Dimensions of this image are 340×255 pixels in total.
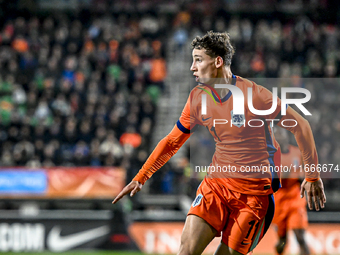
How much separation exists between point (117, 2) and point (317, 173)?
18.2 metres

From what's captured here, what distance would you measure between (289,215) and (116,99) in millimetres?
8396

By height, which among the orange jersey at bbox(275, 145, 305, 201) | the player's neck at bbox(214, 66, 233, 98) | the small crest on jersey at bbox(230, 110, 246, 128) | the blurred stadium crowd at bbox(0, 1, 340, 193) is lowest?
the orange jersey at bbox(275, 145, 305, 201)

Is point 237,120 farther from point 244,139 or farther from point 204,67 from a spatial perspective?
point 204,67

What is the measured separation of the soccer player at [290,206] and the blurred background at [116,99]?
3.48m

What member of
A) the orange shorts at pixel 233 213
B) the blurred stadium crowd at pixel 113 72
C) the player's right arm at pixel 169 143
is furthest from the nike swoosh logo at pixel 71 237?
the orange shorts at pixel 233 213

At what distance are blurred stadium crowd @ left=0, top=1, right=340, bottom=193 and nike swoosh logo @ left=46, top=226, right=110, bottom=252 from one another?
150 cm

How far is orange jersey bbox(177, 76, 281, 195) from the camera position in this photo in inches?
176

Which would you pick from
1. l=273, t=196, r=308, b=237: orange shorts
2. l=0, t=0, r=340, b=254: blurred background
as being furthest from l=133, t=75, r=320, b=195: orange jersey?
l=0, t=0, r=340, b=254: blurred background

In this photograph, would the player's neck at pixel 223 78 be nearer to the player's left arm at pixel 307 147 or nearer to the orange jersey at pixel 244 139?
the orange jersey at pixel 244 139

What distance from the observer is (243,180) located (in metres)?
4.52

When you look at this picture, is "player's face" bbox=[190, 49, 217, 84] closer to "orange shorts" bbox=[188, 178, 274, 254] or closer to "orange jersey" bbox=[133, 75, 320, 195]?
"orange jersey" bbox=[133, 75, 320, 195]

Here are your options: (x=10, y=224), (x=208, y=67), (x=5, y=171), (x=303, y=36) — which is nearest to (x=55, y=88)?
(x=5, y=171)

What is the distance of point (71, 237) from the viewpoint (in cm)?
1146

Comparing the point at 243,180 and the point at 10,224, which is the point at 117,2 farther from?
the point at 243,180
